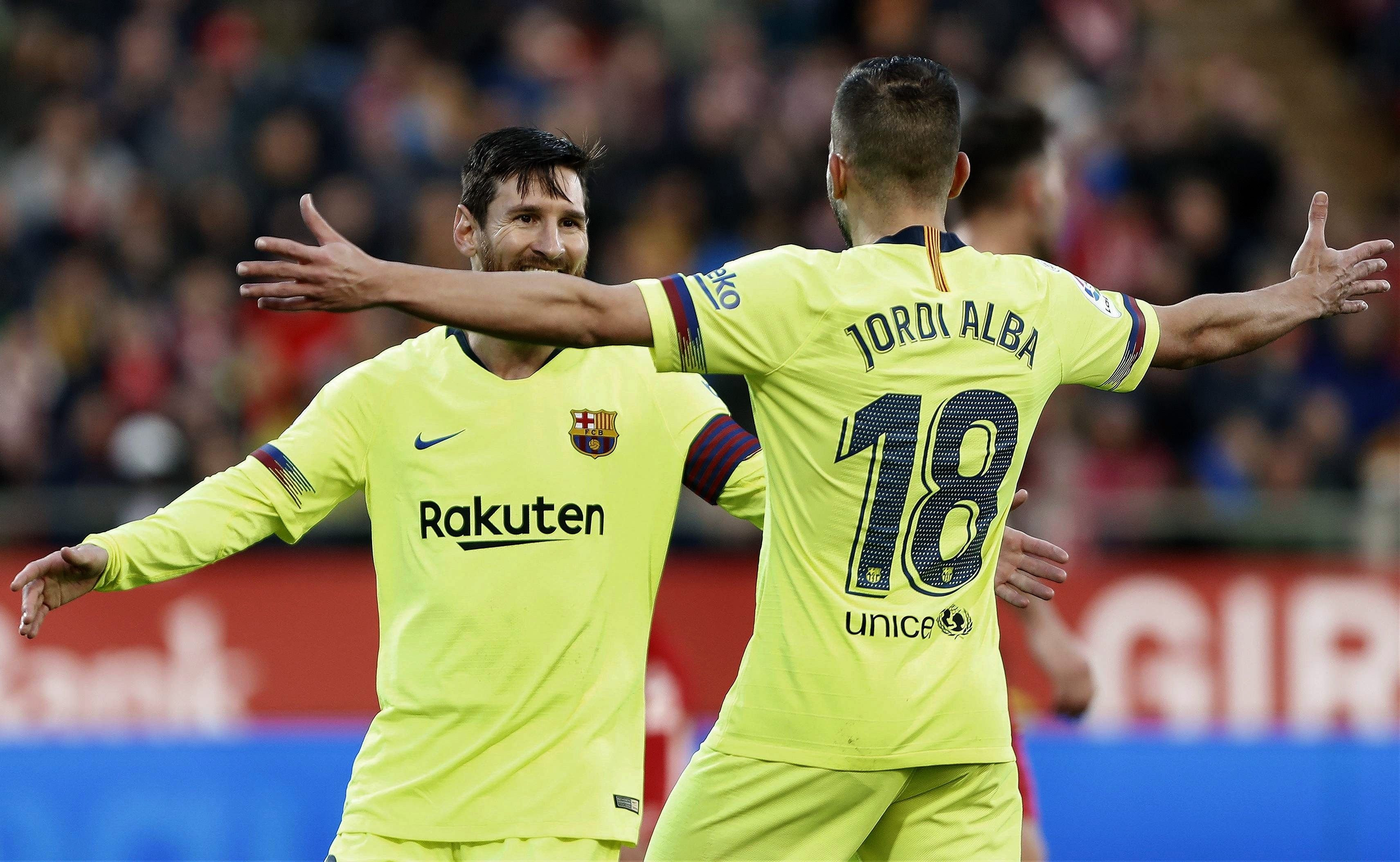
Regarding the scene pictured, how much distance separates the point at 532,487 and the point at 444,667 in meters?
0.49

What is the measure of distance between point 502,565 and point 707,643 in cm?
657

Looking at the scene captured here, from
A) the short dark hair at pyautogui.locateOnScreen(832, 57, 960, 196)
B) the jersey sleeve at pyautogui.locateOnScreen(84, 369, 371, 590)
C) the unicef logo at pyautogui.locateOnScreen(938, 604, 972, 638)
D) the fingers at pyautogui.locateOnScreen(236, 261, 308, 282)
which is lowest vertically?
the unicef logo at pyautogui.locateOnScreen(938, 604, 972, 638)

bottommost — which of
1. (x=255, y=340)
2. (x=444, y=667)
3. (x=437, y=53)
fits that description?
(x=444, y=667)

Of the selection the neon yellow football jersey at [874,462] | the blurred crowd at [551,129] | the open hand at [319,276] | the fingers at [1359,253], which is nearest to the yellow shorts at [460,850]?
the neon yellow football jersey at [874,462]

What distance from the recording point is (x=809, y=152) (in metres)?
13.1

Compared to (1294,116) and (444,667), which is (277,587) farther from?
(1294,116)

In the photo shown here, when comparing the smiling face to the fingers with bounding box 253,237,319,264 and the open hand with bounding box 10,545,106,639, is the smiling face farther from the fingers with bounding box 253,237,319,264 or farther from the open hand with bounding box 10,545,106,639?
the open hand with bounding box 10,545,106,639

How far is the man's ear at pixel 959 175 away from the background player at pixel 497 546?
862 mm

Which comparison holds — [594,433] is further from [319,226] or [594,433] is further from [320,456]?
[319,226]

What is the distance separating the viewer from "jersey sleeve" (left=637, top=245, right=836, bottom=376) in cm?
386

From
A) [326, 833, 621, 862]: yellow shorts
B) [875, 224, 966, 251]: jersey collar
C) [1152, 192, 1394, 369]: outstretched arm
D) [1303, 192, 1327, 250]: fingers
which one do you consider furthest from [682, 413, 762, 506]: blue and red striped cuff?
[1303, 192, 1327, 250]: fingers

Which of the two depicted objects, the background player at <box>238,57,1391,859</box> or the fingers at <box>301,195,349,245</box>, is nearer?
the fingers at <box>301,195,349,245</box>

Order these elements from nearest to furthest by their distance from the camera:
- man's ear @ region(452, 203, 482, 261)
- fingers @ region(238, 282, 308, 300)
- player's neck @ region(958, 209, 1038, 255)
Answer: fingers @ region(238, 282, 308, 300)
man's ear @ region(452, 203, 482, 261)
player's neck @ region(958, 209, 1038, 255)

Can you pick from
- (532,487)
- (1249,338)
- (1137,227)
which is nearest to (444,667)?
(532,487)
